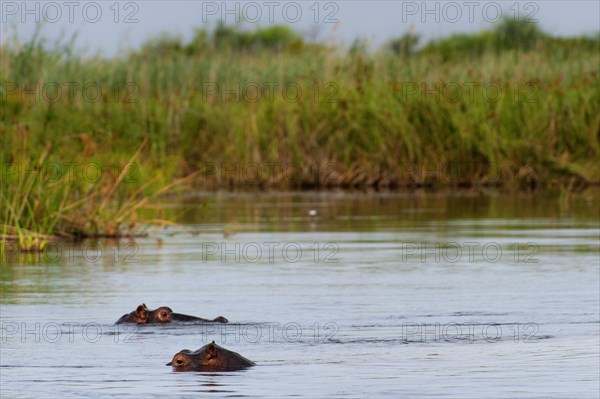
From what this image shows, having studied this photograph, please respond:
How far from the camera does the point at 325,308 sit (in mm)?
13578

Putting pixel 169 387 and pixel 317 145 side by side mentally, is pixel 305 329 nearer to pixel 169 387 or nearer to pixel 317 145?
pixel 169 387

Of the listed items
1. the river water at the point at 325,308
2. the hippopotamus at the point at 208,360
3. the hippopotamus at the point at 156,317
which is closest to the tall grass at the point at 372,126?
the river water at the point at 325,308

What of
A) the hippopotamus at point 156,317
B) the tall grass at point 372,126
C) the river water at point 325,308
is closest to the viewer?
the river water at point 325,308

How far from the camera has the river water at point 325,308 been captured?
10188 millimetres

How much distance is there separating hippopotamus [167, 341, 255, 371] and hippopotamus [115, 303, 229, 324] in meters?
1.73

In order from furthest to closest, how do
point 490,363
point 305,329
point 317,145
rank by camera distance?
1. point 317,145
2. point 305,329
3. point 490,363

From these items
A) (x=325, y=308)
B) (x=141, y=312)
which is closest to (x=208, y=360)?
(x=141, y=312)

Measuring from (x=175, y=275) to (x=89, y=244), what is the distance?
340 centimetres

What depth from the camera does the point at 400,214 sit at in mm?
23875

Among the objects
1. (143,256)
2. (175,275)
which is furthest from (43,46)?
(175,275)

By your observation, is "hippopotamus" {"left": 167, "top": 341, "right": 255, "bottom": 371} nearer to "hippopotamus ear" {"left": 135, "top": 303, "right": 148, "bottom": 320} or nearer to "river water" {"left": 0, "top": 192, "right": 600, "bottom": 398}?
"river water" {"left": 0, "top": 192, "right": 600, "bottom": 398}

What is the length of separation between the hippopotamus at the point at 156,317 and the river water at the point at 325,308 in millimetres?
74

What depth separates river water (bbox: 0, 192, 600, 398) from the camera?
10188mm

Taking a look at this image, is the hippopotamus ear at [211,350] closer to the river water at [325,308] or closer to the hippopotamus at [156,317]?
the river water at [325,308]
